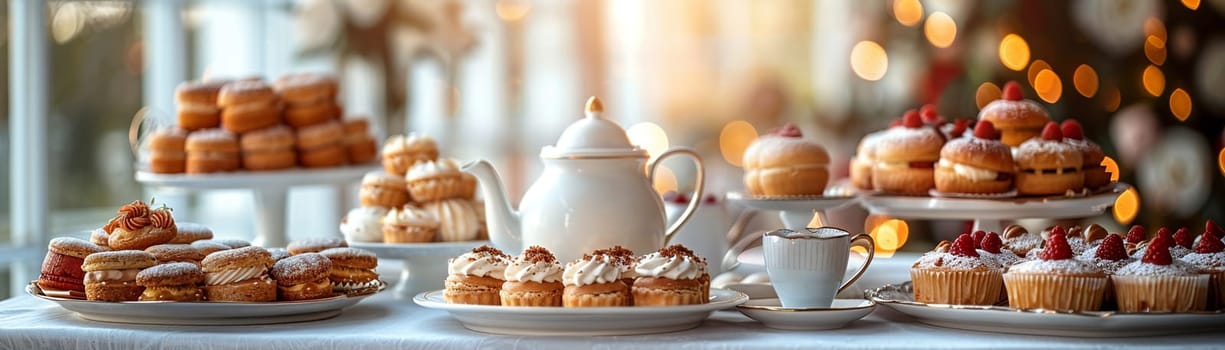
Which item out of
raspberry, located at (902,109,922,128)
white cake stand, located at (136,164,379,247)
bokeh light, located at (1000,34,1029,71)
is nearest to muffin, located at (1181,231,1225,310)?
raspberry, located at (902,109,922,128)

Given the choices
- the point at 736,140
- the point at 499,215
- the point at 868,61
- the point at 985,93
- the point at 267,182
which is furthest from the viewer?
the point at 736,140

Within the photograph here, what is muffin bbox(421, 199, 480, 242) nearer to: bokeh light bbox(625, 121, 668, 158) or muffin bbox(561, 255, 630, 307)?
muffin bbox(561, 255, 630, 307)

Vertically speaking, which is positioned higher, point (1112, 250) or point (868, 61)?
point (868, 61)

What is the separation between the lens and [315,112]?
2568mm

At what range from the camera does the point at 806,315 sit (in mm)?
1487

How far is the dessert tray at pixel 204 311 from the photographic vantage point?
1.55m

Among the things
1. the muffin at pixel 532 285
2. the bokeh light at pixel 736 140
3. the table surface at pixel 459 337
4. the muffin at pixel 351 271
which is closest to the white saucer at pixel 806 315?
the table surface at pixel 459 337

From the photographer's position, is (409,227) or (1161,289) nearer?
(1161,289)

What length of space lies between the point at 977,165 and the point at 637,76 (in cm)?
288

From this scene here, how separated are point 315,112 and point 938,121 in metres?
1.25

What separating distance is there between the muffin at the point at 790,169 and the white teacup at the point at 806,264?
1.89 feet

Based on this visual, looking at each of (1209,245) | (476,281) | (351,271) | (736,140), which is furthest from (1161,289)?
(736,140)

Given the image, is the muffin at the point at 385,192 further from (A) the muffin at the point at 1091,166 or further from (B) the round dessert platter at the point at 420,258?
(A) the muffin at the point at 1091,166

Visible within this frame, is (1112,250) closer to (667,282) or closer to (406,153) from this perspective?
(667,282)
